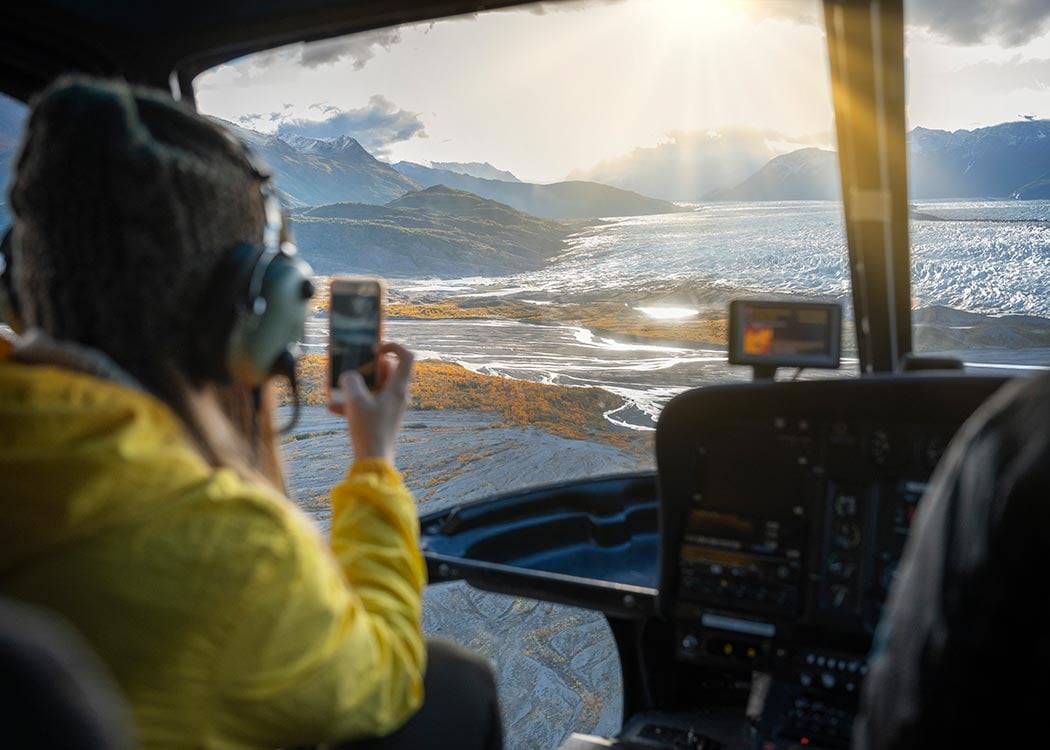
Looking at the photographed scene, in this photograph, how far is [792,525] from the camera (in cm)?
186

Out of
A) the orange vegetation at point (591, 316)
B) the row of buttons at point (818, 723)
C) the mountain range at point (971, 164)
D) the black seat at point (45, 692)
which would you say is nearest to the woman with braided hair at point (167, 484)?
the black seat at point (45, 692)

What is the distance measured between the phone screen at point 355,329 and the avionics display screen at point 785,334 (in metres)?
0.73

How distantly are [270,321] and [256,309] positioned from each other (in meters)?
0.05

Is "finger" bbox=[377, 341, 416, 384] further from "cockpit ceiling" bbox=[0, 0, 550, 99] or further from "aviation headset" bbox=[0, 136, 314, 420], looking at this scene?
"cockpit ceiling" bbox=[0, 0, 550, 99]

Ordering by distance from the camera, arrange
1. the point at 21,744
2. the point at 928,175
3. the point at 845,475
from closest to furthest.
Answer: the point at 21,744 < the point at 845,475 < the point at 928,175

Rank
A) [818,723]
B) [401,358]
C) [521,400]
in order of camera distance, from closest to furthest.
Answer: [401,358] < [818,723] < [521,400]

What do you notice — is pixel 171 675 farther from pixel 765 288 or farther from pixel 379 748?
pixel 765 288

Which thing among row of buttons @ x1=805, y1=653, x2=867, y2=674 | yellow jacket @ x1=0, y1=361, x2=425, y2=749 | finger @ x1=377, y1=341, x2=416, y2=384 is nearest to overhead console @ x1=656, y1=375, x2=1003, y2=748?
row of buttons @ x1=805, y1=653, x2=867, y2=674

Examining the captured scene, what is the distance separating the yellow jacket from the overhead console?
3.53ft

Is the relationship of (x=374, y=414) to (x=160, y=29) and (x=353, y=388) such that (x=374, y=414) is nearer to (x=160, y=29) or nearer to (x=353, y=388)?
(x=353, y=388)

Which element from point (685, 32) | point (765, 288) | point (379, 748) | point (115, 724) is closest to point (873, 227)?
point (765, 288)

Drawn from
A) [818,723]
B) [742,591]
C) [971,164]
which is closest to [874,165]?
[971,164]

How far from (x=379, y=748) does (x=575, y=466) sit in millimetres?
2338

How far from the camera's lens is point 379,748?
4.65ft
